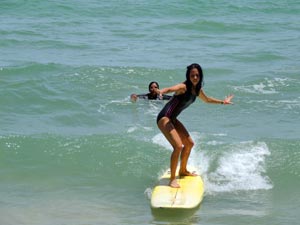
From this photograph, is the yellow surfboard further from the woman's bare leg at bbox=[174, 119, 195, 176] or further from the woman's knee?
the woman's knee

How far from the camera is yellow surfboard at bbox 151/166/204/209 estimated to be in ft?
25.4

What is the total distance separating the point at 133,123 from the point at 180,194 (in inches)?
158

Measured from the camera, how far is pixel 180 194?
8016 millimetres

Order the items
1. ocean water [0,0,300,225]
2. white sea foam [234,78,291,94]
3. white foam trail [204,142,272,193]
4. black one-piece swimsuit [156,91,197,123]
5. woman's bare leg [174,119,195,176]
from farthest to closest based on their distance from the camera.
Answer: white sea foam [234,78,291,94] → white foam trail [204,142,272,193] → woman's bare leg [174,119,195,176] → ocean water [0,0,300,225] → black one-piece swimsuit [156,91,197,123]

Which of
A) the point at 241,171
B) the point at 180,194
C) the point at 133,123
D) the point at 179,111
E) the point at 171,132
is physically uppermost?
the point at 179,111

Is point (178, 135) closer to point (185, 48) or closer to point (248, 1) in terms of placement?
point (185, 48)

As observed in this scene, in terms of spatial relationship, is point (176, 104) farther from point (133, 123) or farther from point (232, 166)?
point (133, 123)

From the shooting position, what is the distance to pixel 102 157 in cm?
1005

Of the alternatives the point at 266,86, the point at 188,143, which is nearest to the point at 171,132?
the point at 188,143

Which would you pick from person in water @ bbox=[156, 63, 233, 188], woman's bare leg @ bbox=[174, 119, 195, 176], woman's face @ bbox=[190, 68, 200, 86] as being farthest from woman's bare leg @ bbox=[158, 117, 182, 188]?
woman's face @ bbox=[190, 68, 200, 86]

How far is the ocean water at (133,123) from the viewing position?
26.9 feet

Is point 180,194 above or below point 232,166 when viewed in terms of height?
above

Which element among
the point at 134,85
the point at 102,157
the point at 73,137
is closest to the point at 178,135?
the point at 102,157

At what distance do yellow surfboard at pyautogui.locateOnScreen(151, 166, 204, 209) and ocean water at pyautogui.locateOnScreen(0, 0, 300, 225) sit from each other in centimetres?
14
